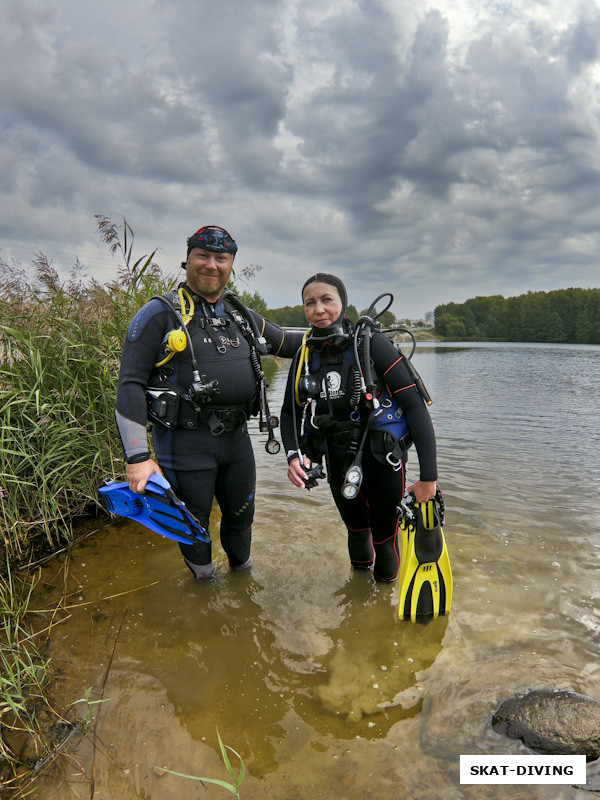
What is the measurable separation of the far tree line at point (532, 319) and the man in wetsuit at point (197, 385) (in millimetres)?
92352

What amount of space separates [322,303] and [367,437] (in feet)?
3.24

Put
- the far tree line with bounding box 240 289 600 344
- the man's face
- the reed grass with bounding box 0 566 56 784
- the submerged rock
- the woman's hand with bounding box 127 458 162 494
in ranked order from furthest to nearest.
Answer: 1. the far tree line with bounding box 240 289 600 344
2. the man's face
3. the woman's hand with bounding box 127 458 162 494
4. the submerged rock
5. the reed grass with bounding box 0 566 56 784

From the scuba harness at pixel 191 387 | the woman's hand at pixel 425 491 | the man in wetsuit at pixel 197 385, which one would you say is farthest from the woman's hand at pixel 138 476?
the woman's hand at pixel 425 491

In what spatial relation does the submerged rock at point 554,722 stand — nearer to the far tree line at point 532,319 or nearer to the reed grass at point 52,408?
the reed grass at point 52,408

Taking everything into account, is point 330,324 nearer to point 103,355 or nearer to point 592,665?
point 103,355

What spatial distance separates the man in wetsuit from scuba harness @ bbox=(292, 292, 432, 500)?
438mm

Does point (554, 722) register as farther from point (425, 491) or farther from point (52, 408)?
point (52, 408)

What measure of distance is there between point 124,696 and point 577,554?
4087 mm

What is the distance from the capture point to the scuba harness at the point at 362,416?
113 inches

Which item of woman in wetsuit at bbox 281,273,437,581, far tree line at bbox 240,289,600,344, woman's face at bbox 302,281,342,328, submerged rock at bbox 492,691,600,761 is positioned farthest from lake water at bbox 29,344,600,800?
far tree line at bbox 240,289,600,344

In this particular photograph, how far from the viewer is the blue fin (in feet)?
9.33

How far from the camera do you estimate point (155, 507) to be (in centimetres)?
292

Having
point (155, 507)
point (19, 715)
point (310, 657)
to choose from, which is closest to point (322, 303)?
point (155, 507)

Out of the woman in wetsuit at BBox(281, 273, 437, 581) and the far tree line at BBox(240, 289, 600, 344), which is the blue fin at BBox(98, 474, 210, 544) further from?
the far tree line at BBox(240, 289, 600, 344)
